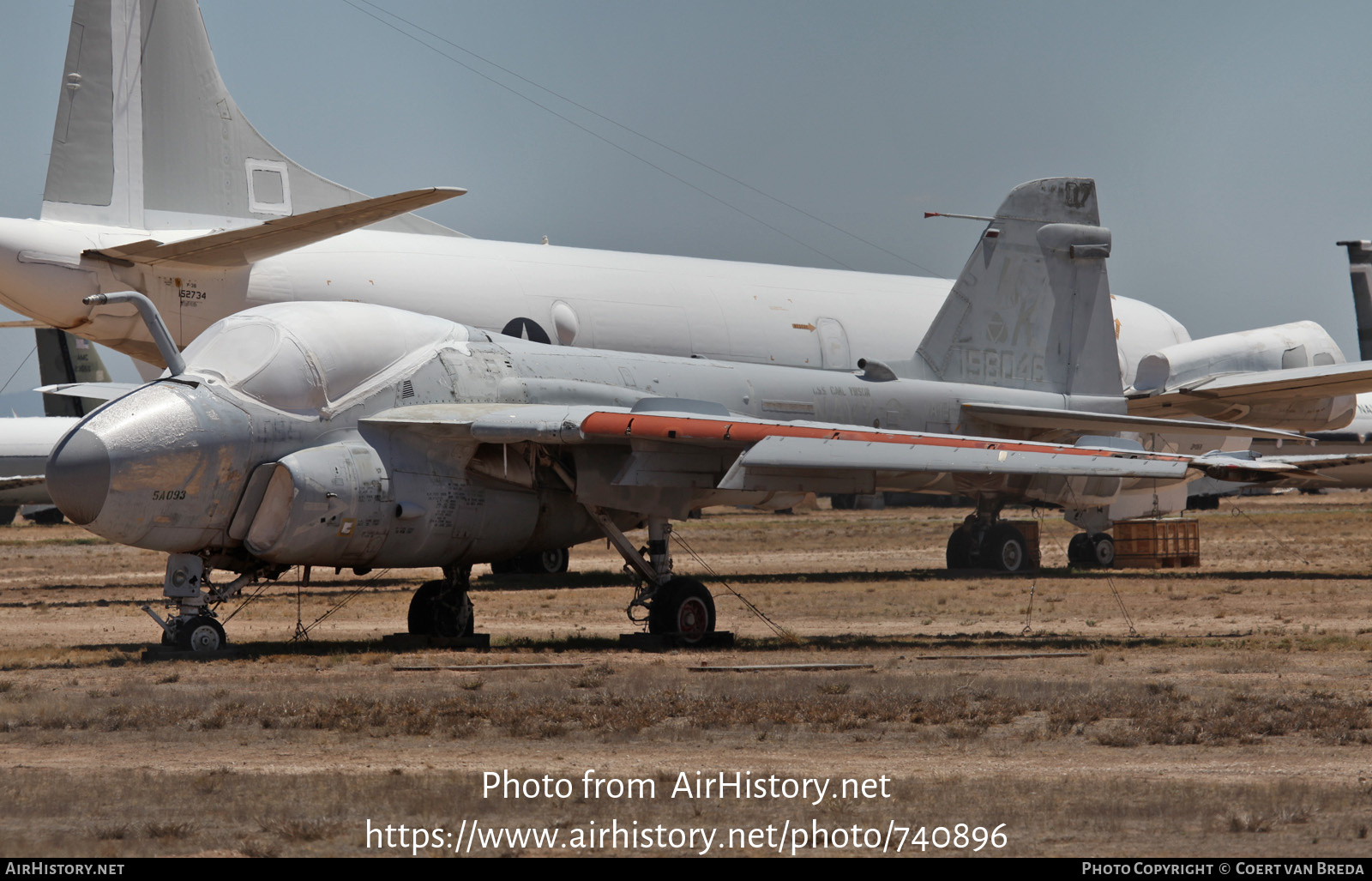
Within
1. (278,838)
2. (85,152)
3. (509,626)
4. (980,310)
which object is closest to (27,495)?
(85,152)

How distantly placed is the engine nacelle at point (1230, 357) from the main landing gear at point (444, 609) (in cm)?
1851

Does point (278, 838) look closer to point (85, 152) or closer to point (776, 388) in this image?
point (776, 388)

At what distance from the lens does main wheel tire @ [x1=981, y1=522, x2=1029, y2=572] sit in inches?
1136

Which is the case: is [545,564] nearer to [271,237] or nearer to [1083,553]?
[271,237]

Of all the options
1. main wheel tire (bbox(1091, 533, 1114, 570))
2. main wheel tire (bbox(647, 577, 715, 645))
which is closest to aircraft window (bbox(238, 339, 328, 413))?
main wheel tire (bbox(647, 577, 715, 645))

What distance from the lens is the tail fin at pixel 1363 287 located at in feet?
180

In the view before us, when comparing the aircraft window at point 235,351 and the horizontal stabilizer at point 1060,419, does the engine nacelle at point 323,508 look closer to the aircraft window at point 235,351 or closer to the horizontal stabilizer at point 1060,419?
the aircraft window at point 235,351

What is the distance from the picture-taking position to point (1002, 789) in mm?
7320

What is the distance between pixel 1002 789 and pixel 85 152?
18.3m

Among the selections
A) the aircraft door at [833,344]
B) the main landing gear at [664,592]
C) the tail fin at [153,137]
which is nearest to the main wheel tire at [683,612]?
the main landing gear at [664,592]

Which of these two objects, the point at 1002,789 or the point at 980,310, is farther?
the point at 980,310

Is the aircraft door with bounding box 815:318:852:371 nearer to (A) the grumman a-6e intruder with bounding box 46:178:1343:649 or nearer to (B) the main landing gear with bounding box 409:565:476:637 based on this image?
(A) the grumman a-6e intruder with bounding box 46:178:1343:649

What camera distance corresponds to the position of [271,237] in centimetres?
1805

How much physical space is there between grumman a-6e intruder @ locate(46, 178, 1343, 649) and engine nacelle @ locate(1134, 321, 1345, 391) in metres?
12.2
